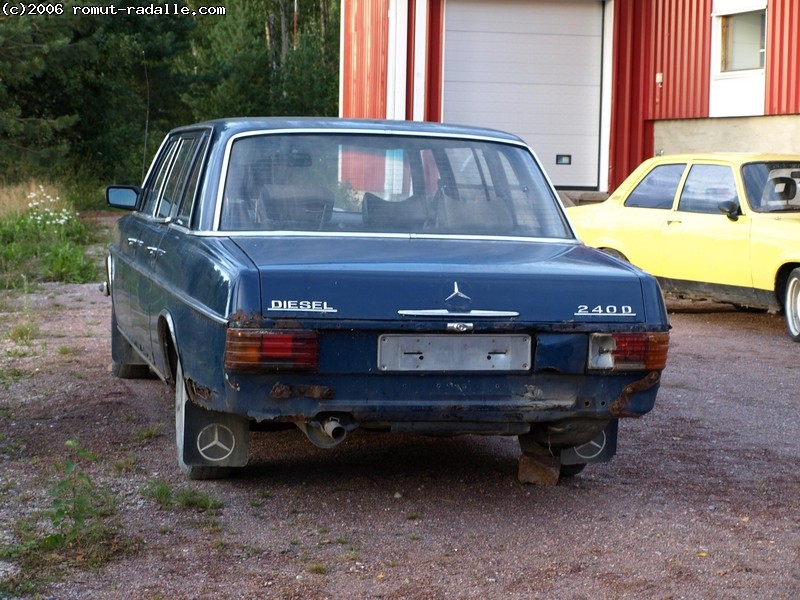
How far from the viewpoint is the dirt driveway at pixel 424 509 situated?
4.21 metres

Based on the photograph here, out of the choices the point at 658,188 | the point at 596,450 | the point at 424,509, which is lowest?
the point at 424,509

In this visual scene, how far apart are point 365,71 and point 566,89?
14.8 ft

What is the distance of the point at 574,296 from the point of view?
4.78 m

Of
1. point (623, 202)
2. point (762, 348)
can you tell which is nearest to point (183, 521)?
point (762, 348)

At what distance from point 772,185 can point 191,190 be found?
Answer: 6.75 meters

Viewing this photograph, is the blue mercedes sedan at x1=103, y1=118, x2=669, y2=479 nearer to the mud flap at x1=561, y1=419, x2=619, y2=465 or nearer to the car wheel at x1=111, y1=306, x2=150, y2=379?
the mud flap at x1=561, y1=419, x2=619, y2=465

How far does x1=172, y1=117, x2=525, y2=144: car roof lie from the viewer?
18.8ft

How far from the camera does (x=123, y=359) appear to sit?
7871mm

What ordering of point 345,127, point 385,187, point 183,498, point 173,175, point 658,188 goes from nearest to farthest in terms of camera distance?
point 183,498 < point 385,187 < point 345,127 < point 173,175 < point 658,188

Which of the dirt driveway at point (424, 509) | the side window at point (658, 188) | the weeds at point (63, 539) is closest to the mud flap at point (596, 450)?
the dirt driveway at point (424, 509)

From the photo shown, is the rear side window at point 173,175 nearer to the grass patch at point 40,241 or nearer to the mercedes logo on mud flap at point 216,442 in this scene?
A: the mercedes logo on mud flap at point 216,442

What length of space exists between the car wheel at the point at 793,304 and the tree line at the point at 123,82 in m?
8.70

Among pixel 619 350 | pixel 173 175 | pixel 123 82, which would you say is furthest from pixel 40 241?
pixel 123 82

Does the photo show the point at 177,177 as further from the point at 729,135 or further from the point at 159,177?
the point at 729,135
